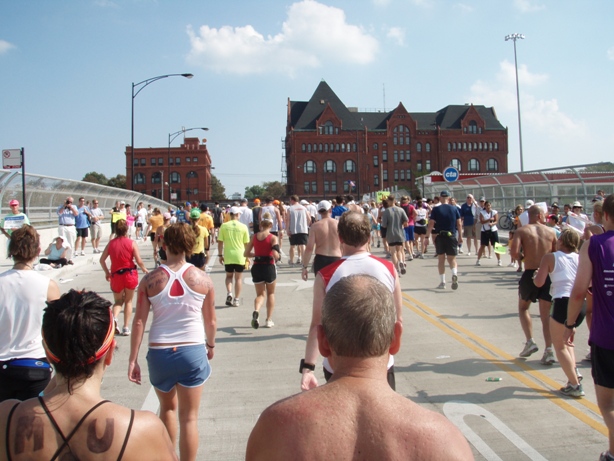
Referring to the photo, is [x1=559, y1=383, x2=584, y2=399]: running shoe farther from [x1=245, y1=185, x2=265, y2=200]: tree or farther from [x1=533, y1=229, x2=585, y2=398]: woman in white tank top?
[x1=245, y1=185, x2=265, y2=200]: tree

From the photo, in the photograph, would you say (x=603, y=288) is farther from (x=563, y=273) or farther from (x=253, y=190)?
(x=253, y=190)

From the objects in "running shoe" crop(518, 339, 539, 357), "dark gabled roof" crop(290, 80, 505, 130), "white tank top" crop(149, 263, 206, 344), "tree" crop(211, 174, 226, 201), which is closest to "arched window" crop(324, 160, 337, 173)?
"dark gabled roof" crop(290, 80, 505, 130)

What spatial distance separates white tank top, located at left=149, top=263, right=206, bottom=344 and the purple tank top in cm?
292

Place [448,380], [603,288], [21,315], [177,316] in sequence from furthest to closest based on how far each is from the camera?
[448,380] < [177,316] < [603,288] < [21,315]

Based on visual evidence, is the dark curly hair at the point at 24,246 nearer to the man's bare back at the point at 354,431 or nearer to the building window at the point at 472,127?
the man's bare back at the point at 354,431

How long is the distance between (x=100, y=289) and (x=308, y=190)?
9465 centimetres

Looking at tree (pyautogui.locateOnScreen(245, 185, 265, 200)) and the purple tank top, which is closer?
the purple tank top

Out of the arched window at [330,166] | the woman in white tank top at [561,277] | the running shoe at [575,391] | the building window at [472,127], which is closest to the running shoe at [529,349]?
the woman in white tank top at [561,277]

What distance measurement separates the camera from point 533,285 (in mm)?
7289

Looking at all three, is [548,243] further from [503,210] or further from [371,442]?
[503,210]

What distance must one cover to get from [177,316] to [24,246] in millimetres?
1229

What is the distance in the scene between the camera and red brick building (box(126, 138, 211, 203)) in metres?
113

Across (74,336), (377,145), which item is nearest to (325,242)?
(74,336)

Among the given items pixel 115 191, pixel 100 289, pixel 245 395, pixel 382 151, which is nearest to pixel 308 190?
pixel 382 151
